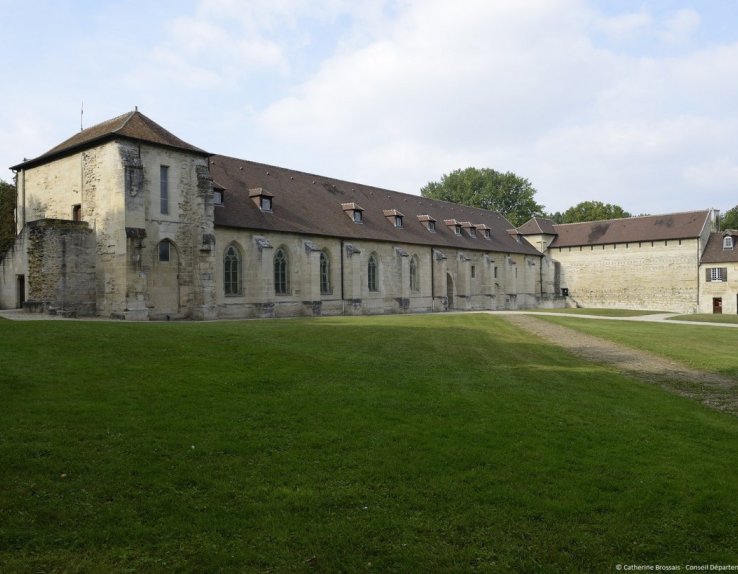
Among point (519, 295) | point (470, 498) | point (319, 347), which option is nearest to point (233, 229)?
point (319, 347)

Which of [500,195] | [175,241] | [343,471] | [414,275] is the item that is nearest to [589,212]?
[500,195]

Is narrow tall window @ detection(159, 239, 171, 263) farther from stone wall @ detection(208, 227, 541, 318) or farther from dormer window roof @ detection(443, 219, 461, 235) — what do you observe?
dormer window roof @ detection(443, 219, 461, 235)

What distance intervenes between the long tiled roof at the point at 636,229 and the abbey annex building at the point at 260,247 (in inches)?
6.6

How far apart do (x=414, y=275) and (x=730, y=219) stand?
68.3 m

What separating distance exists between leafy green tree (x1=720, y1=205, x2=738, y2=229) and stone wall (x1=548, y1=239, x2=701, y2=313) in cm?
4197

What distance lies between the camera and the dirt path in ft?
40.8

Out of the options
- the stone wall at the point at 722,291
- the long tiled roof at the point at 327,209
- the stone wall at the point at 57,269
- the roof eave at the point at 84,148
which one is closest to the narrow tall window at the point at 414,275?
the long tiled roof at the point at 327,209

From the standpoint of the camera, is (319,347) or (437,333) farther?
(437,333)

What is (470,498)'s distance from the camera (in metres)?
6.54

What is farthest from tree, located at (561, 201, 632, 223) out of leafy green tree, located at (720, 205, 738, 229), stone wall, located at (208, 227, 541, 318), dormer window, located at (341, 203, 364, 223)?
dormer window, located at (341, 203, 364, 223)

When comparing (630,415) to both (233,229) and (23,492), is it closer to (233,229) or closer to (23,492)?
(23,492)

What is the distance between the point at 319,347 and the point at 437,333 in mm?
7502

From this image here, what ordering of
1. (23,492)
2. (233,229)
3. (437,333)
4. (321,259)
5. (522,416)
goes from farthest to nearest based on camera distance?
(321,259)
(233,229)
(437,333)
(522,416)
(23,492)

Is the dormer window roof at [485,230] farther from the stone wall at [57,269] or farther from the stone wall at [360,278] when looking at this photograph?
the stone wall at [57,269]
